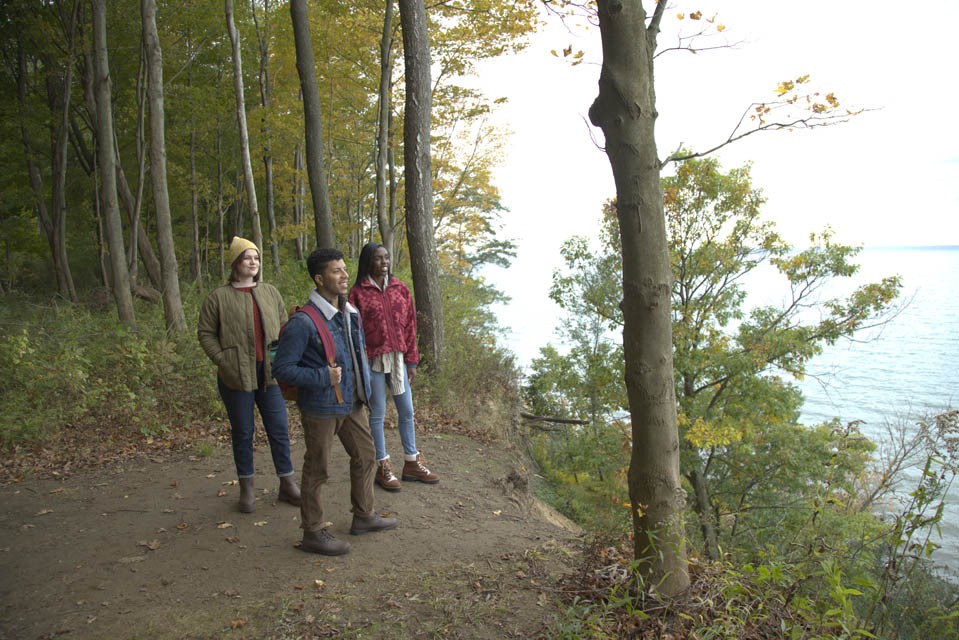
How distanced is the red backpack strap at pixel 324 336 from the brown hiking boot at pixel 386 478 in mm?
1697

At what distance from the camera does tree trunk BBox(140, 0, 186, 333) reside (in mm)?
9242

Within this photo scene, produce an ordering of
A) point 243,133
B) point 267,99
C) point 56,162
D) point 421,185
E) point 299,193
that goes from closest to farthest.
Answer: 1. point 421,185
2. point 243,133
3. point 56,162
4. point 267,99
5. point 299,193

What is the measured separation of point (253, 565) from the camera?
4.09 metres

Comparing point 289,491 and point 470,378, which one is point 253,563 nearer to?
point 289,491

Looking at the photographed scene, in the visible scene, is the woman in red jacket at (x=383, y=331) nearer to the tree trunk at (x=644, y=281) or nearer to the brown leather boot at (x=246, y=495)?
the brown leather boot at (x=246, y=495)

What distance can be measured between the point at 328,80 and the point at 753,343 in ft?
45.9

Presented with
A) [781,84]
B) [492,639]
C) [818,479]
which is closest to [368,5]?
[781,84]

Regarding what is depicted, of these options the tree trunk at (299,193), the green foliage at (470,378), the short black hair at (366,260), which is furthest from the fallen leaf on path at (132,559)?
the tree trunk at (299,193)

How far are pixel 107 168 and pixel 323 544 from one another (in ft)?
31.1

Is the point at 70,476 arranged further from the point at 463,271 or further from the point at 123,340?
the point at 463,271

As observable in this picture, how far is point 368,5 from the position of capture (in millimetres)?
11906

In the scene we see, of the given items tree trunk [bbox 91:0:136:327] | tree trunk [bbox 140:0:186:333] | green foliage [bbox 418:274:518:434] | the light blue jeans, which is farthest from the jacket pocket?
tree trunk [bbox 91:0:136:327]

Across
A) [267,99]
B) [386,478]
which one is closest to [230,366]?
[386,478]

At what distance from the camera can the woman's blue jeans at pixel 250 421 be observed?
15.5 feet
